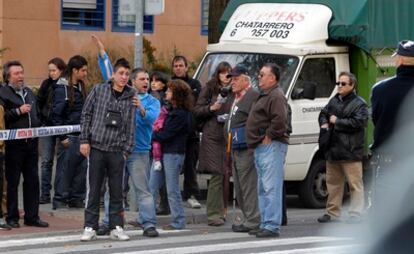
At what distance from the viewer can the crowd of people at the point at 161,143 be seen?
11.3 meters

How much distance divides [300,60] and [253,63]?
0.72 m

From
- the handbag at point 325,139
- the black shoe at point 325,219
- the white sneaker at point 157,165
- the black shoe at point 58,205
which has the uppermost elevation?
the handbag at point 325,139

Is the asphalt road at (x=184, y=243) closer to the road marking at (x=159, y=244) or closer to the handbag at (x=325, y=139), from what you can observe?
the road marking at (x=159, y=244)

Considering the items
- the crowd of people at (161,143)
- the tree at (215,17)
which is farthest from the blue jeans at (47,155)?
the tree at (215,17)

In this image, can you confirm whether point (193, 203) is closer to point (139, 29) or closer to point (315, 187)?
point (315, 187)

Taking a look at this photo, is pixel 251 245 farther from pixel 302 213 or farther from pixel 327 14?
pixel 327 14

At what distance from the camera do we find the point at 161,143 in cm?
1231

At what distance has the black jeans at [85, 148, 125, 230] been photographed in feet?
36.9

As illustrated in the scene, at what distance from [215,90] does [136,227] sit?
6.35ft

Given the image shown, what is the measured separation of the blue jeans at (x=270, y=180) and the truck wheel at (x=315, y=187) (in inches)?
110

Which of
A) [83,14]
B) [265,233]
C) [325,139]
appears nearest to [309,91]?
[325,139]

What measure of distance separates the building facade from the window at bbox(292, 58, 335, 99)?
9.75 metres

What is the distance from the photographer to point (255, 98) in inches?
480

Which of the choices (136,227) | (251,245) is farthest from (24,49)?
(251,245)
